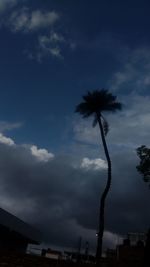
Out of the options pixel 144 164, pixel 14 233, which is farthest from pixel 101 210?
pixel 14 233

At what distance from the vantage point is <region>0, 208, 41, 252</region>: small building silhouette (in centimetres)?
5322

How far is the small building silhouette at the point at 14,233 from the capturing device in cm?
5322

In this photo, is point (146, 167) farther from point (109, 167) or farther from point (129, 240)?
point (129, 240)

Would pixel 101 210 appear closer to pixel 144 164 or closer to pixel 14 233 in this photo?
pixel 144 164

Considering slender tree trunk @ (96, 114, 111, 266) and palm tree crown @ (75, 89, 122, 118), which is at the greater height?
palm tree crown @ (75, 89, 122, 118)

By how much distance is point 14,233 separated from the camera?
198ft

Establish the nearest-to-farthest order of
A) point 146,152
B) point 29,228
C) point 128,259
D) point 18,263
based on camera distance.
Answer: point 18,263 → point 146,152 → point 128,259 → point 29,228

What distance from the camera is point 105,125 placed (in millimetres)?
36719

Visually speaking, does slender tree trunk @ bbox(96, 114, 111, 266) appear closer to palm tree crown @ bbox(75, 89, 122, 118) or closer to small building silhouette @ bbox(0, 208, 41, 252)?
palm tree crown @ bbox(75, 89, 122, 118)

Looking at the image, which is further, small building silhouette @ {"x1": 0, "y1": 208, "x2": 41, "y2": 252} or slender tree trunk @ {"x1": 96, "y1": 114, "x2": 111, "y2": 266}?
small building silhouette @ {"x1": 0, "y1": 208, "x2": 41, "y2": 252}

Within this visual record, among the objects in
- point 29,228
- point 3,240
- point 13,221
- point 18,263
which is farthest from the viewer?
point 29,228

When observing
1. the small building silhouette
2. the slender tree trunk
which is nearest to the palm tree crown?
the slender tree trunk

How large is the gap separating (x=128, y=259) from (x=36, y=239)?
2740cm

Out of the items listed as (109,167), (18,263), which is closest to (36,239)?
(109,167)
